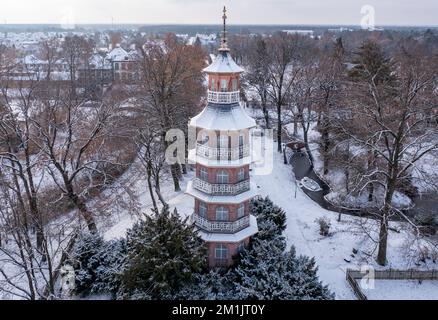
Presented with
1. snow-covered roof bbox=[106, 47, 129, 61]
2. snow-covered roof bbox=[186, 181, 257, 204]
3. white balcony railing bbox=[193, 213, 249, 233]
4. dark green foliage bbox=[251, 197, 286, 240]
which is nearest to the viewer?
snow-covered roof bbox=[186, 181, 257, 204]

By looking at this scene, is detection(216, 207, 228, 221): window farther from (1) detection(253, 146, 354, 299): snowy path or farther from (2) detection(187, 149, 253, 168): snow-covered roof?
(1) detection(253, 146, 354, 299): snowy path

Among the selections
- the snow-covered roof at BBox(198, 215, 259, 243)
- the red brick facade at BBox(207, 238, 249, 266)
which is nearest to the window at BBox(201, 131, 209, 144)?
the snow-covered roof at BBox(198, 215, 259, 243)

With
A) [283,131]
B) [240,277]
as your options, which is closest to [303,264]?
[240,277]

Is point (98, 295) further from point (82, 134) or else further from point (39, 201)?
Answer: point (82, 134)

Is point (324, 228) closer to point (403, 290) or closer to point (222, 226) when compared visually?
point (403, 290)

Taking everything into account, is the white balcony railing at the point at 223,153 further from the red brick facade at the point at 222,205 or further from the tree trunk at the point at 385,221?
the tree trunk at the point at 385,221
